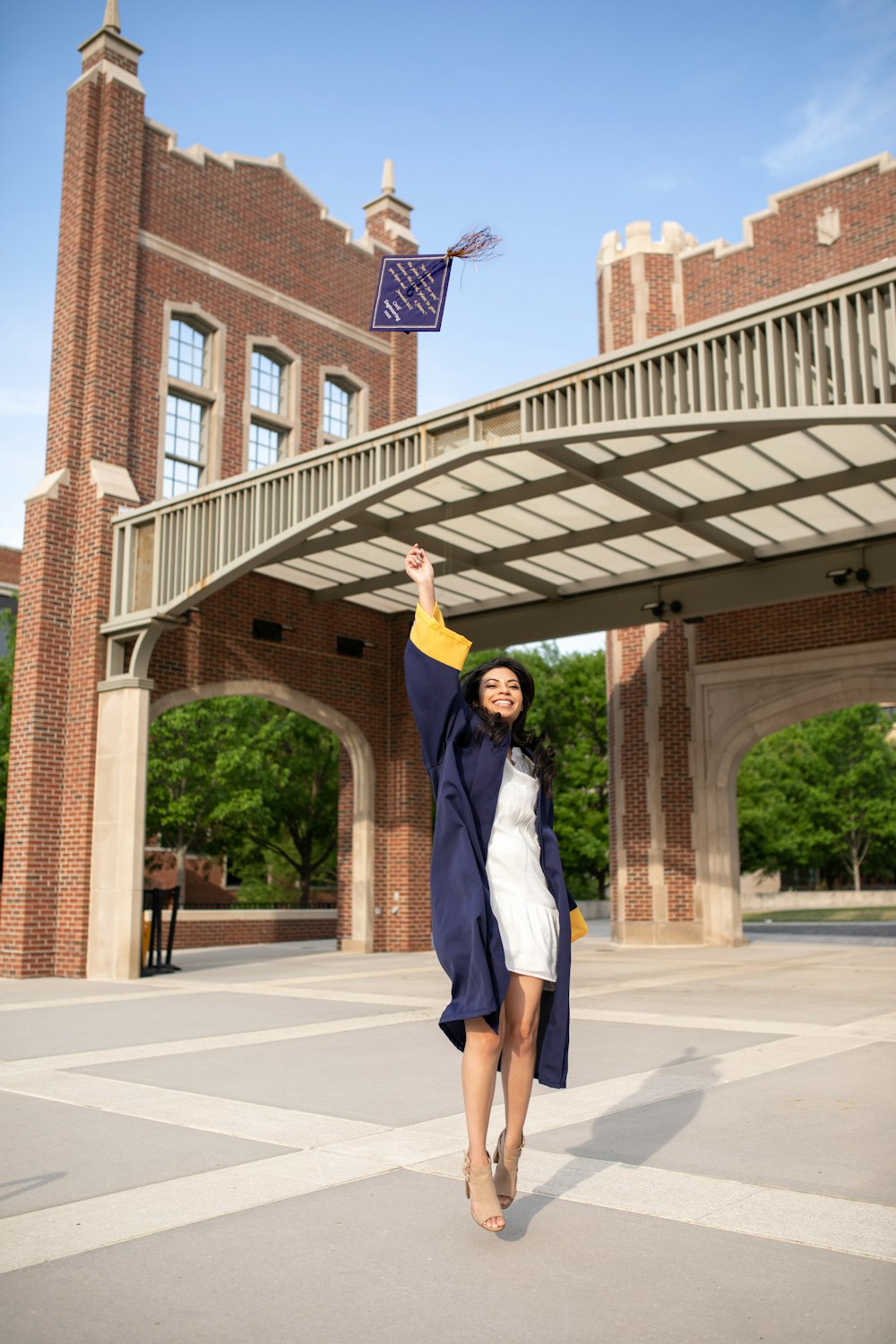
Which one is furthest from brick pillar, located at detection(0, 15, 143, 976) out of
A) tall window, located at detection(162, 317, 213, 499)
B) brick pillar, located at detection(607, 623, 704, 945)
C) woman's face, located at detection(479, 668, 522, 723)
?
woman's face, located at detection(479, 668, 522, 723)

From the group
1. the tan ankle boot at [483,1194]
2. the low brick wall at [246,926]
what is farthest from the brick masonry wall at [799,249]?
the tan ankle boot at [483,1194]

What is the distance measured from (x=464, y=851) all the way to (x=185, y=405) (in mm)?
15294

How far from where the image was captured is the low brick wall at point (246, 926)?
2202cm

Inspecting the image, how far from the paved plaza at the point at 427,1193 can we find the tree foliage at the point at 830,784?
34.8 m

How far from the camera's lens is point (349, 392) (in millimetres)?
20469

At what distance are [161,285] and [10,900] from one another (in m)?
9.10

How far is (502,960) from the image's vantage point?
136 inches

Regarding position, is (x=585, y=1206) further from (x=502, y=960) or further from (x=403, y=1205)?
(x=502, y=960)

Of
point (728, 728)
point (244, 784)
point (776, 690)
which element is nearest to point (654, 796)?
point (728, 728)

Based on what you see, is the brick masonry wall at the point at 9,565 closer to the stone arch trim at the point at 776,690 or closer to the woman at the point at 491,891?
the stone arch trim at the point at 776,690

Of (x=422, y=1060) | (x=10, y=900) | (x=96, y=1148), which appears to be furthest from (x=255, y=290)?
(x=96, y=1148)

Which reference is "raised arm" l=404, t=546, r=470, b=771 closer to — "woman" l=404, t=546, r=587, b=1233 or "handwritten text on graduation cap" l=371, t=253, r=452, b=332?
"woman" l=404, t=546, r=587, b=1233

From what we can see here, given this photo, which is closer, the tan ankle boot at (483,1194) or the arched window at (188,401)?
the tan ankle boot at (483,1194)

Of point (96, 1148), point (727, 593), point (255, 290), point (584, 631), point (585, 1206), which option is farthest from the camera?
point (255, 290)
